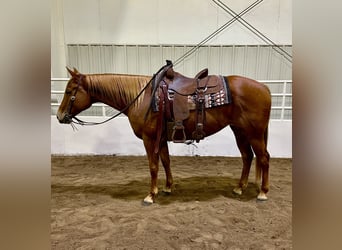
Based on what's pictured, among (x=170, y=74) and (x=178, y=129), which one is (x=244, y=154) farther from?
(x=170, y=74)

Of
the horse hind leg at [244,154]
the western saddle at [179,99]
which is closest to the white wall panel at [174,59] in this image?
the horse hind leg at [244,154]

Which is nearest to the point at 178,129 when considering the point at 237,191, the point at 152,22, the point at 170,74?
the point at 170,74

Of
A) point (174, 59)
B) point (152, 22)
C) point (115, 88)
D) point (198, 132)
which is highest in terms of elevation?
point (152, 22)

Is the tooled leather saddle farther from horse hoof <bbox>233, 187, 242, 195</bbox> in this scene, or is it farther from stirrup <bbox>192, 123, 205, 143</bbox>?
horse hoof <bbox>233, 187, 242, 195</bbox>

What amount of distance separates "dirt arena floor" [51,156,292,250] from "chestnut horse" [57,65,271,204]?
0.69 ft

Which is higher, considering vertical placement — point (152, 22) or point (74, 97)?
point (152, 22)

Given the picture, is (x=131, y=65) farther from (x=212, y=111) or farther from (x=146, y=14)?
(x=212, y=111)

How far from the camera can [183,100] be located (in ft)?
6.84

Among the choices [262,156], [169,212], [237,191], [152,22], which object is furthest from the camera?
[152,22]

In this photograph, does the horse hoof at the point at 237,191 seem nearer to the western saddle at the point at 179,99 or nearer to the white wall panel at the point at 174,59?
the western saddle at the point at 179,99

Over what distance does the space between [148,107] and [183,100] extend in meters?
0.27

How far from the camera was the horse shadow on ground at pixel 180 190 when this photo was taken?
232 centimetres

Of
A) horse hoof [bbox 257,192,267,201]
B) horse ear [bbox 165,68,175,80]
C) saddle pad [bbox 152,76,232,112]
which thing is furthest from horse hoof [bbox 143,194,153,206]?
horse ear [bbox 165,68,175,80]
